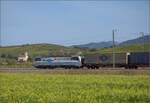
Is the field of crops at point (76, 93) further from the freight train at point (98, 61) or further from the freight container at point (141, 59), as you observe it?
the freight train at point (98, 61)

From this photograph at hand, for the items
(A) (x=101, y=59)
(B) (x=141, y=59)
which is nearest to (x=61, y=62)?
(A) (x=101, y=59)

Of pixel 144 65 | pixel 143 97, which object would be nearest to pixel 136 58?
pixel 144 65

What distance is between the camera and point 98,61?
82812mm

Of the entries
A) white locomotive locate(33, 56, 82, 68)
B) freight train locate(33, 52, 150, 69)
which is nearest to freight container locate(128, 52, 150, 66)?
freight train locate(33, 52, 150, 69)

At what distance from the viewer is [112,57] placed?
8119 centimetres

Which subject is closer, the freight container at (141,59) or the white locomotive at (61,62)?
the freight container at (141,59)

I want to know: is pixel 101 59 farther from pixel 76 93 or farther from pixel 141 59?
pixel 76 93

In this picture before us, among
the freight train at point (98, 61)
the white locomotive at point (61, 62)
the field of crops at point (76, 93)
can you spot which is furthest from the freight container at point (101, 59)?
the field of crops at point (76, 93)

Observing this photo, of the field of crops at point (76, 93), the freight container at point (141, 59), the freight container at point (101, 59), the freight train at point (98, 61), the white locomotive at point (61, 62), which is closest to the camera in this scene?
the field of crops at point (76, 93)

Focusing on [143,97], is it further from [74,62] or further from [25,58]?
[25,58]

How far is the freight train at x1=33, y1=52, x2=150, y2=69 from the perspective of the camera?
251 ft

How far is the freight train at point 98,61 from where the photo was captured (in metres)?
76.4

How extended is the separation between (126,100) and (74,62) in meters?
62.9

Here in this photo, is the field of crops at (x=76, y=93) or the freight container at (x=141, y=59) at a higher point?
the freight container at (x=141, y=59)
